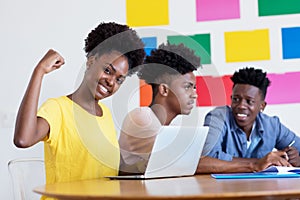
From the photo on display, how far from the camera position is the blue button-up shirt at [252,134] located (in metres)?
2.26

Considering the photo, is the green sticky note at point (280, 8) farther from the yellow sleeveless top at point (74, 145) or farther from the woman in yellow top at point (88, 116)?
the yellow sleeveless top at point (74, 145)

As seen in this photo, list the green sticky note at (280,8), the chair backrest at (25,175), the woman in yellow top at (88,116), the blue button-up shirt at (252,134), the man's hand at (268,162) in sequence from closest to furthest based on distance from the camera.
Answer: the woman in yellow top at (88,116), the man's hand at (268,162), the chair backrest at (25,175), the blue button-up shirt at (252,134), the green sticky note at (280,8)

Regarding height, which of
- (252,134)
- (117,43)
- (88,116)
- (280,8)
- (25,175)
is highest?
(280,8)

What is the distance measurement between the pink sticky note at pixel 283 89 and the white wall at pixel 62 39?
0.03 m

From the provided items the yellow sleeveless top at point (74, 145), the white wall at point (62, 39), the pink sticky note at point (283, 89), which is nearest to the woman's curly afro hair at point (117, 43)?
the yellow sleeveless top at point (74, 145)

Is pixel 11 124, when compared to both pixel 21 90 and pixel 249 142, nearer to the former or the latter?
pixel 21 90

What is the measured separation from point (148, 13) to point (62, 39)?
476 millimetres

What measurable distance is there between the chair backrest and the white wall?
187 millimetres

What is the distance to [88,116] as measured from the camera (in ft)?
5.53

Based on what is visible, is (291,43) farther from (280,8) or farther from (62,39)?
(62,39)

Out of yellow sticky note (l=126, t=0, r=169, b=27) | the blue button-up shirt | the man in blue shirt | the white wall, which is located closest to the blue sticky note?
the white wall

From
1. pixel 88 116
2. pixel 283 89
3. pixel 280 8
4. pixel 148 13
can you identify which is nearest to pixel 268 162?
pixel 88 116

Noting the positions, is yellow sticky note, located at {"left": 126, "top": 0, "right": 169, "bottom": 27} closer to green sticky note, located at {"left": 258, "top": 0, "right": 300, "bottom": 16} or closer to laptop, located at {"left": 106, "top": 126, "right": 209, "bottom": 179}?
green sticky note, located at {"left": 258, "top": 0, "right": 300, "bottom": 16}

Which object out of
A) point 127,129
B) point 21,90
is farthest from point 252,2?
point 21,90
